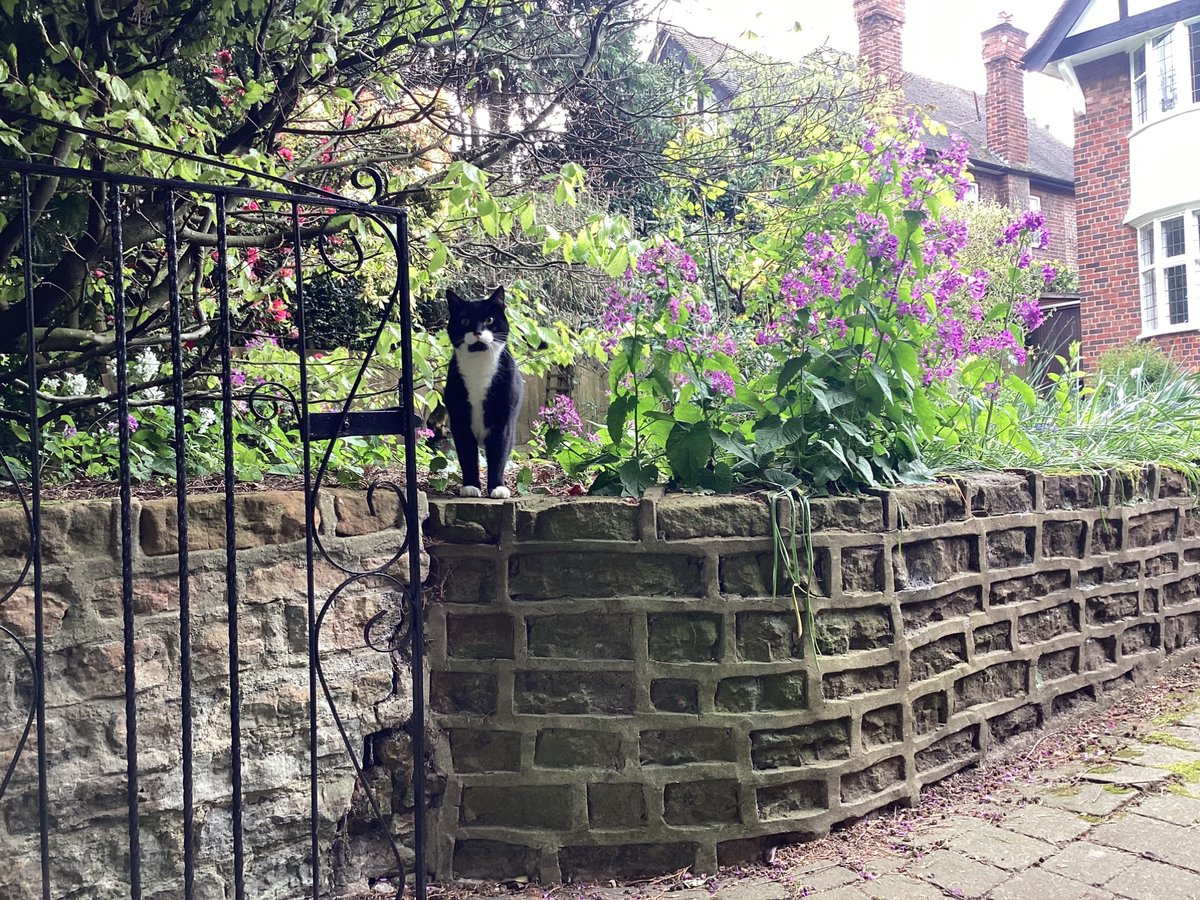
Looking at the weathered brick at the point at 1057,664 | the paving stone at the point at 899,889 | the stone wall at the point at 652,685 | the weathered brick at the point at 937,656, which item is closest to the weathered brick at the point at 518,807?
the stone wall at the point at 652,685

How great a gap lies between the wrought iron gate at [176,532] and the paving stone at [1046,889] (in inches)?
60.2

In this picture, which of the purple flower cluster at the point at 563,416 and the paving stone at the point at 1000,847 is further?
the purple flower cluster at the point at 563,416

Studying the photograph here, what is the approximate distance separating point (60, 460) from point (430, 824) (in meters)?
1.70

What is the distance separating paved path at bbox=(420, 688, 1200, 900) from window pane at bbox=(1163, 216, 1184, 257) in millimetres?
11630

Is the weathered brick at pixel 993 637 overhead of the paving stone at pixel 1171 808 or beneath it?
overhead

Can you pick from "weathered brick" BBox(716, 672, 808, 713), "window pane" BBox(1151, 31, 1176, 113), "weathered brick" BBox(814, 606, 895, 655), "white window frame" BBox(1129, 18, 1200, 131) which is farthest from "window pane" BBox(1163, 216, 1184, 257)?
"weathered brick" BBox(716, 672, 808, 713)

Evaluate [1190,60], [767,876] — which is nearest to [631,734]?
[767,876]

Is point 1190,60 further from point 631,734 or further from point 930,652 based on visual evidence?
point 631,734

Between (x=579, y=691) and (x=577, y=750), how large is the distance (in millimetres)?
168

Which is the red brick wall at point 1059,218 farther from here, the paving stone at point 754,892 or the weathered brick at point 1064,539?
the paving stone at point 754,892

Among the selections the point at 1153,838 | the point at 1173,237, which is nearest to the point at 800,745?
the point at 1153,838

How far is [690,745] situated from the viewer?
2.53 meters

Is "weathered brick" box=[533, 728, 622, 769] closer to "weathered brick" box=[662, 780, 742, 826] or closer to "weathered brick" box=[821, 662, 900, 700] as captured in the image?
"weathered brick" box=[662, 780, 742, 826]

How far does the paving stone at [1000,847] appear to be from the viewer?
2.43 meters
